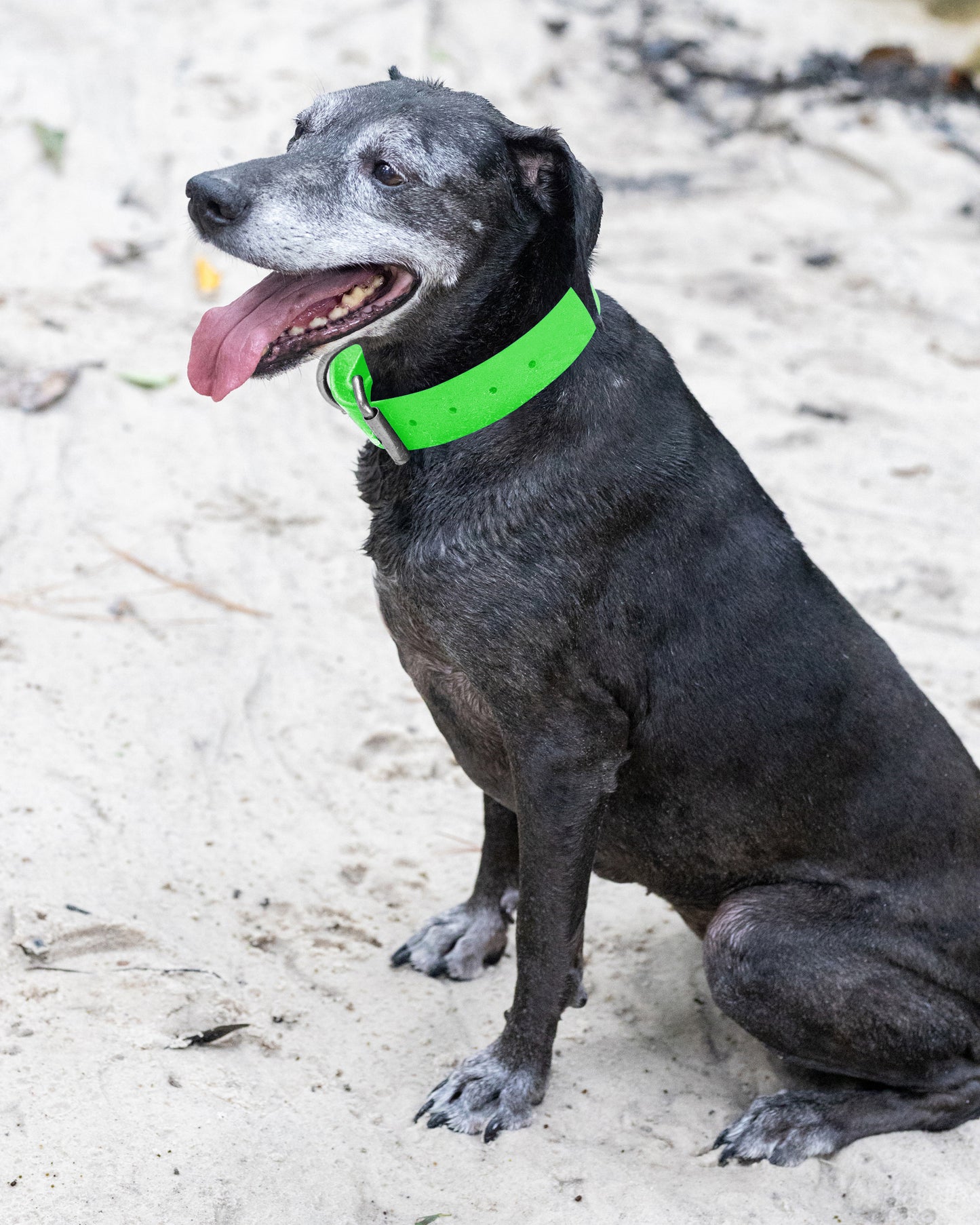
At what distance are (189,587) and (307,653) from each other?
52 cm

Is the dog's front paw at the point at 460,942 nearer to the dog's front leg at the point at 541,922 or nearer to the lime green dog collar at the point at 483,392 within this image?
the dog's front leg at the point at 541,922

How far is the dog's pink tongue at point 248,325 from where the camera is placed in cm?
270

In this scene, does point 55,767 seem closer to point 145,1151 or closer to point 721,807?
point 145,1151

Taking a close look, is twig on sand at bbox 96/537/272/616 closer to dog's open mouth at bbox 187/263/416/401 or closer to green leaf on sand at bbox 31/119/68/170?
dog's open mouth at bbox 187/263/416/401

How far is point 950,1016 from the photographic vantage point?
118 inches

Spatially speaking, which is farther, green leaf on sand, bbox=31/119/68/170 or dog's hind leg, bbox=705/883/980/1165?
green leaf on sand, bbox=31/119/68/170

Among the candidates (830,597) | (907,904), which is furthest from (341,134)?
(907,904)

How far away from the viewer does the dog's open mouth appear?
2.71 m

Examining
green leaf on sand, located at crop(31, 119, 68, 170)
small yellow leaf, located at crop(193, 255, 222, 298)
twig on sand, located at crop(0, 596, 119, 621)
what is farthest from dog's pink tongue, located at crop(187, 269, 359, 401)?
green leaf on sand, located at crop(31, 119, 68, 170)

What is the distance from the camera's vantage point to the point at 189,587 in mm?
4832

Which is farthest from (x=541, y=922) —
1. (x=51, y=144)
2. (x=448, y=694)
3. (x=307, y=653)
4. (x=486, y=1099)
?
(x=51, y=144)

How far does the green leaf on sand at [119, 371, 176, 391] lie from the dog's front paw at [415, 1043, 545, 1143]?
3556mm

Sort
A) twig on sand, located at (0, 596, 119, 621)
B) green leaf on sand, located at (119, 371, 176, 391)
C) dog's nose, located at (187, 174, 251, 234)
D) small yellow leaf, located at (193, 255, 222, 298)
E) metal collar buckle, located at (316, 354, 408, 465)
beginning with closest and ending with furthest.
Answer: dog's nose, located at (187, 174, 251, 234), metal collar buckle, located at (316, 354, 408, 465), twig on sand, located at (0, 596, 119, 621), green leaf on sand, located at (119, 371, 176, 391), small yellow leaf, located at (193, 255, 222, 298)

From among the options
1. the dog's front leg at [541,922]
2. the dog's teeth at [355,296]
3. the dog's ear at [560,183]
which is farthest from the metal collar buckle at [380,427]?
the dog's front leg at [541,922]
